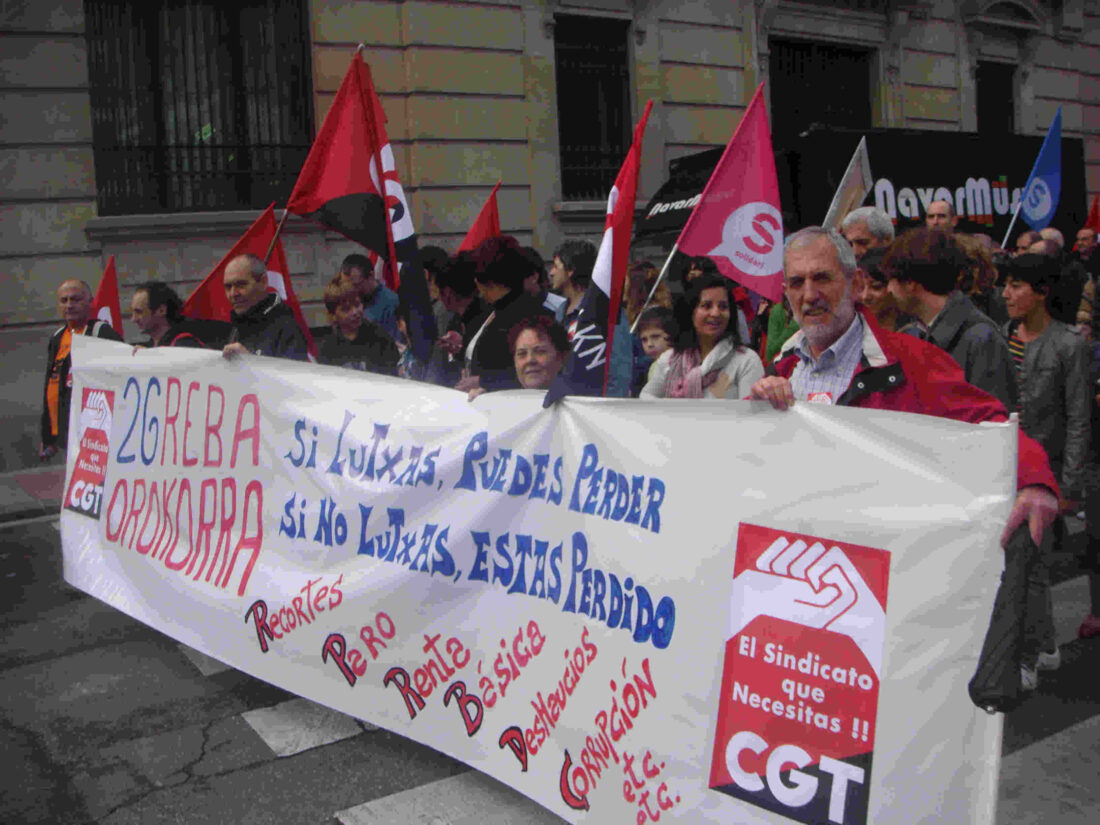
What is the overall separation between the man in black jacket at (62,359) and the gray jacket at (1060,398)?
5.44 m

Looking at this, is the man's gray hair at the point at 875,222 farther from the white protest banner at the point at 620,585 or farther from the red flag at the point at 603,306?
the white protest banner at the point at 620,585

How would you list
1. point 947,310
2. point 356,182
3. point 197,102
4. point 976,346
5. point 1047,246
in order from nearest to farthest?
point 976,346 < point 947,310 < point 356,182 < point 1047,246 < point 197,102

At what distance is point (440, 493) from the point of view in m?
3.72

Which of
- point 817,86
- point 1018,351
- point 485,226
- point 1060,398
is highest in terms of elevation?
point 817,86

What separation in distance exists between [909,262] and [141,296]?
14.0 ft

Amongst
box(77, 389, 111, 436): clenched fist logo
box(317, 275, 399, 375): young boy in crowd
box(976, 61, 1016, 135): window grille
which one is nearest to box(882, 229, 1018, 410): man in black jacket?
box(317, 275, 399, 375): young boy in crowd

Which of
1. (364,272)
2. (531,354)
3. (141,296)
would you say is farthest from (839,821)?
(364,272)

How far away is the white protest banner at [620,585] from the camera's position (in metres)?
2.51

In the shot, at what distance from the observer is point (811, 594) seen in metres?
2.66

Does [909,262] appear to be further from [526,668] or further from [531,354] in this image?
[526,668]

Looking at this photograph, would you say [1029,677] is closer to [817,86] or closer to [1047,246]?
[1047,246]

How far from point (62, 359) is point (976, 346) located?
600cm

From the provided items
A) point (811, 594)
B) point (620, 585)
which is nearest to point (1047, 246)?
point (620, 585)

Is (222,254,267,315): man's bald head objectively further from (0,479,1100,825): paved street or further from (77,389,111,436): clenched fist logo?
(0,479,1100,825): paved street
